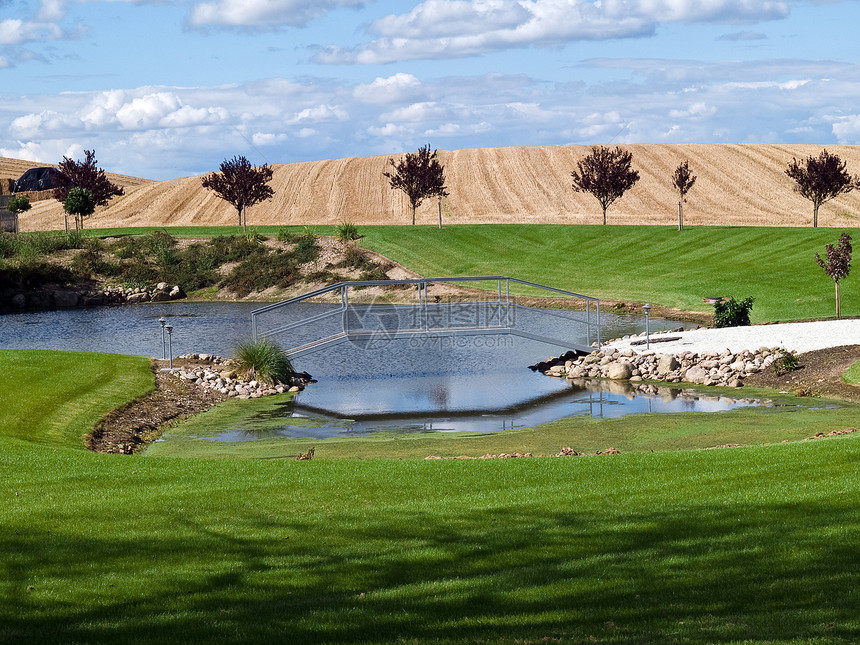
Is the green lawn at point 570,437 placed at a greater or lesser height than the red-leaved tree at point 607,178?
lesser

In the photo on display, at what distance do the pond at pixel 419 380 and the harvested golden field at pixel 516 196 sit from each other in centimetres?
2842

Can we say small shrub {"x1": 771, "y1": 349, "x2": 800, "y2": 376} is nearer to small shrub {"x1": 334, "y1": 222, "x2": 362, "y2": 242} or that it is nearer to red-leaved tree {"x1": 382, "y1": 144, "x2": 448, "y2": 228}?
small shrub {"x1": 334, "y1": 222, "x2": 362, "y2": 242}

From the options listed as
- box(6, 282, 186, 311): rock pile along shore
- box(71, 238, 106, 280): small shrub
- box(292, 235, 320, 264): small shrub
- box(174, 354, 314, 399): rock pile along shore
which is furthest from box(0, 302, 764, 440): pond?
box(71, 238, 106, 280): small shrub

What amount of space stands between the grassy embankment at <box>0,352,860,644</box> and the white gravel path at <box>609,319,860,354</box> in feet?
41.3

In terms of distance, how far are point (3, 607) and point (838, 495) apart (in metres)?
8.30

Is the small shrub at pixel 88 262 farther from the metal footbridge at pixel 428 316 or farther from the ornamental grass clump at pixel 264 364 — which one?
the ornamental grass clump at pixel 264 364

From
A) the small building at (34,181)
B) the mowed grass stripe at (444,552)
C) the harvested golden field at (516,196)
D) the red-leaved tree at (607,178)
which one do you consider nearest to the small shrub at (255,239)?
the harvested golden field at (516,196)

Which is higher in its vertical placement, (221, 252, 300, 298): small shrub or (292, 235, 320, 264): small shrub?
(292, 235, 320, 264): small shrub

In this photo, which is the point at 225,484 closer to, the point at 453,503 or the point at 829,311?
the point at 453,503

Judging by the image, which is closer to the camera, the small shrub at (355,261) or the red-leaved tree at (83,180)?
the small shrub at (355,261)

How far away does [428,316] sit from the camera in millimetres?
36406

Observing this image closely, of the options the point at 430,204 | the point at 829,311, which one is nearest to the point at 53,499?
the point at 829,311

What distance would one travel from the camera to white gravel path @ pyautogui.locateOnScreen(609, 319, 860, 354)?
25.7m

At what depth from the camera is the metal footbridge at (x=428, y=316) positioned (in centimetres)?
2809
